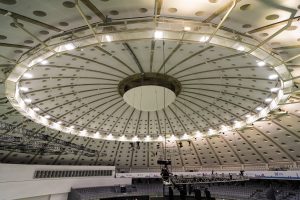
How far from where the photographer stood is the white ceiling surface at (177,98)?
38.4 ft

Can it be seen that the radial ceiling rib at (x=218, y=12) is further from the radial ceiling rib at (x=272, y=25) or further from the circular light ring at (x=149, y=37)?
the radial ceiling rib at (x=272, y=25)

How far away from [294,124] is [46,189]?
36396 millimetres

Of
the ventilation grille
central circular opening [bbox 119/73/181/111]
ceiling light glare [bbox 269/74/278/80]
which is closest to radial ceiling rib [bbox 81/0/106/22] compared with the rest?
central circular opening [bbox 119/73/181/111]

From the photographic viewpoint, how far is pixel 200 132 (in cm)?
3462

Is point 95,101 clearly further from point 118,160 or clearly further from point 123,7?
point 118,160

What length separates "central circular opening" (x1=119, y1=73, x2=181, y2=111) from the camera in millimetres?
21859

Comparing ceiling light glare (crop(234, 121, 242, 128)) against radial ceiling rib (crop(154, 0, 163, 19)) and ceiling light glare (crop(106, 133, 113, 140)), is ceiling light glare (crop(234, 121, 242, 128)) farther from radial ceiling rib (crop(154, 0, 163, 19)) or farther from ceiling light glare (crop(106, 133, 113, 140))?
radial ceiling rib (crop(154, 0, 163, 19))

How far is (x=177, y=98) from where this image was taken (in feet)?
86.2

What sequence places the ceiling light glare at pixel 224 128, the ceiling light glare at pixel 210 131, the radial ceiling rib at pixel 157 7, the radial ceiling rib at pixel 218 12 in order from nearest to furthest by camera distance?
the radial ceiling rib at pixel 157 7
the radial ceiling rib at pixel 218 12
the ceiling light glare at pixel 224 128
the ceiling light glare at pixel 210 131

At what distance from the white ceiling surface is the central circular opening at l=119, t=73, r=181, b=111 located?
92cm

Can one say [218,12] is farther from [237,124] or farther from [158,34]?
[237,124]

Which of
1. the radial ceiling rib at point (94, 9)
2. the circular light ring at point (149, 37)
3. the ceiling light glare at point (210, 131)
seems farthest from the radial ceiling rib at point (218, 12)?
the ceiling light glare at point (210, 131)

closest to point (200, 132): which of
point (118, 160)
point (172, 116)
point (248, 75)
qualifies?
point (172, 116)

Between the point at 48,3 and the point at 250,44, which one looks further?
the point at 250,44
